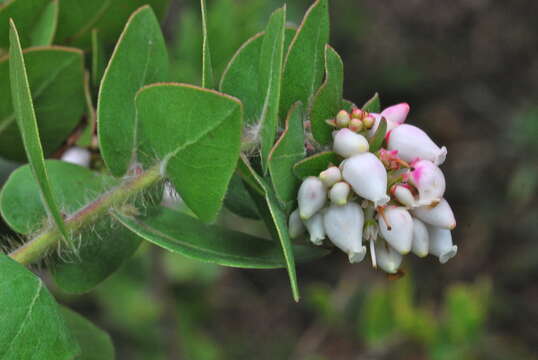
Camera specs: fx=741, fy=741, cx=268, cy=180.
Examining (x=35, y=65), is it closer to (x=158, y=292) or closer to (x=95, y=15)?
(x=95, y=15)

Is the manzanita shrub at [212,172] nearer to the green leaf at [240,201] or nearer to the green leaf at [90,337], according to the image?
the green leaf at [240,201]

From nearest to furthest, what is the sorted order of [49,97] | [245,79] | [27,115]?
1. [27,115]
2. [245,79]
3. [49,97]

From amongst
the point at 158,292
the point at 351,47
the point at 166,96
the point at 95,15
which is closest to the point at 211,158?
the point at 166,96

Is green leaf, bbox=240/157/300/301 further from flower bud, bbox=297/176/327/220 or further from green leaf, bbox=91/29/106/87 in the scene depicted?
green leaf, bbox=91/29/106/87

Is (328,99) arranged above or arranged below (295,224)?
above

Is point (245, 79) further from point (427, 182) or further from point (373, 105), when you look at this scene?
point (427, 182)

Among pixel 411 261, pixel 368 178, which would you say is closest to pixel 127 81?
pixel 368 178
